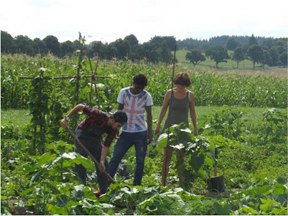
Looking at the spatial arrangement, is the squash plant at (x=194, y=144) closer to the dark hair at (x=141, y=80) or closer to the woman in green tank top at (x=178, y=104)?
the woman in green tank top at (x=178, y=104)

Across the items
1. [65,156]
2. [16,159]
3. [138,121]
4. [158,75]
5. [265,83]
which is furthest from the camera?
[265,83]

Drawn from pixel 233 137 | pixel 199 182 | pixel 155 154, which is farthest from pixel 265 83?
pixel 199 182

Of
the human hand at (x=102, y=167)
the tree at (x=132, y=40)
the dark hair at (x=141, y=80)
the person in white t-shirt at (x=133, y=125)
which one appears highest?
the tree at (x=132, y=40)

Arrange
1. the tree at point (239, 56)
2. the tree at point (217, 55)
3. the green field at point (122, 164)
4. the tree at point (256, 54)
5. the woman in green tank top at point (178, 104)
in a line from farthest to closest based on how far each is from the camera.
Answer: the tree at point (239, 56) < the tree at point (256, 54) < the tree at point (217, 55) < the woman in green tank top at point (178, 104) < the green field at point (122, 164)

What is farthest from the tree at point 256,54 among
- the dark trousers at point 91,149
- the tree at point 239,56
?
the dark trousers at point 91,149

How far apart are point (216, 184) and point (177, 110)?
3.94 ft

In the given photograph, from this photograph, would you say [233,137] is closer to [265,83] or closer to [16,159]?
[16,159]

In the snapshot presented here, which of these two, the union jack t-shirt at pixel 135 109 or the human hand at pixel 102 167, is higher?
the union jack t-shirt at pixel 135 109

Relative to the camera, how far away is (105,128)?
6973 millimetres

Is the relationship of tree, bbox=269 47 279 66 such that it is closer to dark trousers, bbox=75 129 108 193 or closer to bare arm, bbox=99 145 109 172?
dark trousers, bbox=75 129 108 193

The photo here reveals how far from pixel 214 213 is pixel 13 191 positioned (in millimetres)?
2416

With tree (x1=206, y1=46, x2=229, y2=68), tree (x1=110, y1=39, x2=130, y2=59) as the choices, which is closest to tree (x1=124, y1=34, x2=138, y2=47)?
tree (x1=110, y1=39, x2=130, y2=59)

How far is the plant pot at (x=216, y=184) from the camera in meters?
8.09

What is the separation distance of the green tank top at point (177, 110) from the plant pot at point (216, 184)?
89 cm
